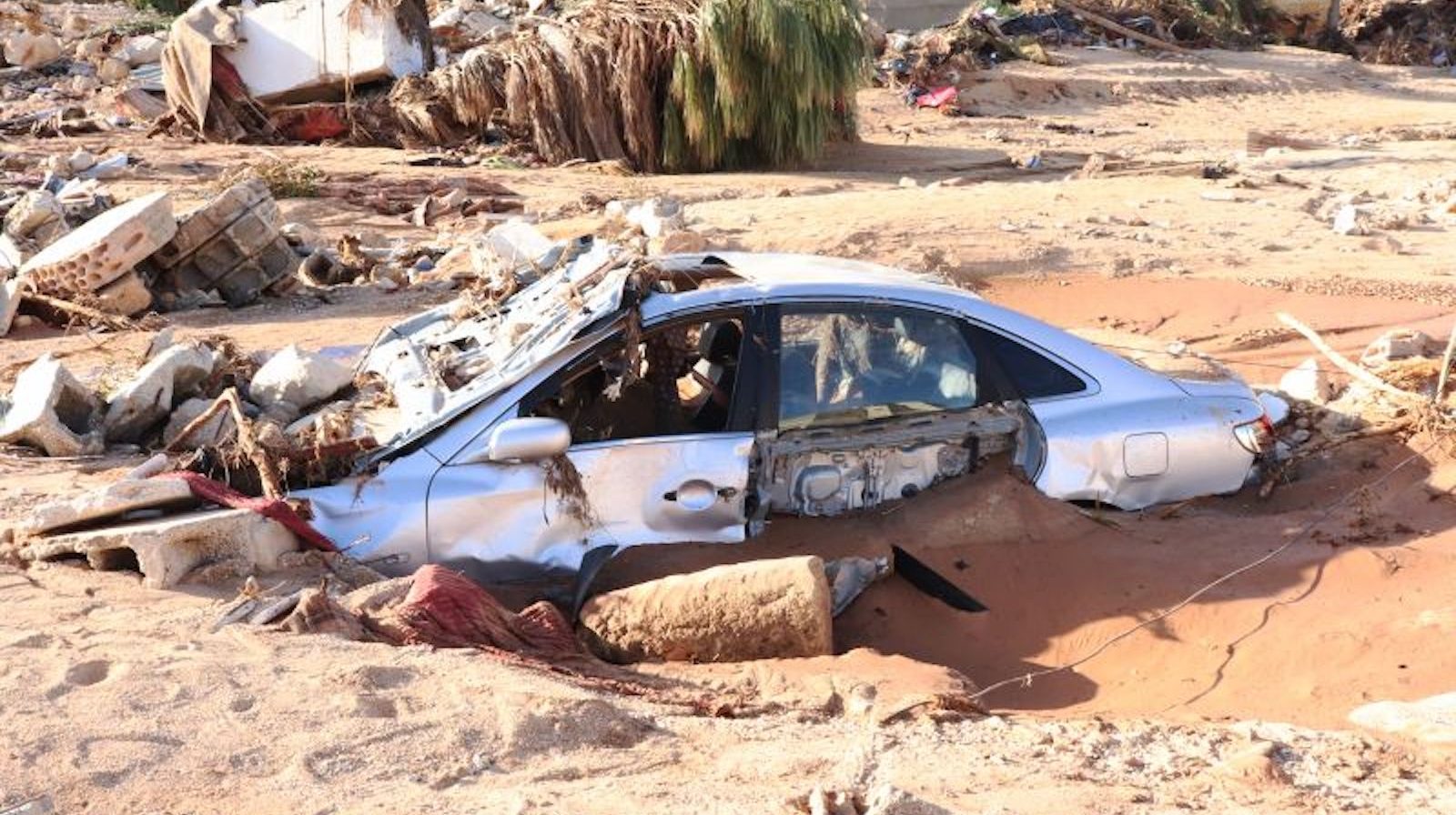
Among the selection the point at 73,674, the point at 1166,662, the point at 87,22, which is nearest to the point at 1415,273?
the point at 1166,662

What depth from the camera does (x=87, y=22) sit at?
27.9m

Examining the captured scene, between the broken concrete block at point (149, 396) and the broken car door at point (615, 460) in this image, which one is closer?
the broken car door at point (615, 460)

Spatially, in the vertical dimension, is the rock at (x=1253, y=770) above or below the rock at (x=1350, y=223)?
below

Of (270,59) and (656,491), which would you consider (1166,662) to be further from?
(270,59)

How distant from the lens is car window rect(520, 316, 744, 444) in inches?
234

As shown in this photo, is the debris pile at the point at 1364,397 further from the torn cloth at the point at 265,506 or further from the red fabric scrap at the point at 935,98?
the red fabric scrap at the point at 935,98

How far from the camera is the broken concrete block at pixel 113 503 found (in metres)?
5.71

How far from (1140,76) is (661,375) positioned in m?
21.5

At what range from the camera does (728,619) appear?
5602 mm

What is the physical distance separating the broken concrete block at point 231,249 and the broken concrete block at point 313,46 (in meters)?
7.80

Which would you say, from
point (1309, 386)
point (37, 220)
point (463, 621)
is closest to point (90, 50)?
point (37, 220)

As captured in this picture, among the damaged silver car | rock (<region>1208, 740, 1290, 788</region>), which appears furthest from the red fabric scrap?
rock (<region>1208, 740, 1290, 788</region>)

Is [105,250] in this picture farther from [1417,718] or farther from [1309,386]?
[1417,718]

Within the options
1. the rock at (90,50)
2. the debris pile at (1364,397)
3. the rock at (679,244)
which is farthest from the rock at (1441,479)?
Result: the rock at (90,50)
